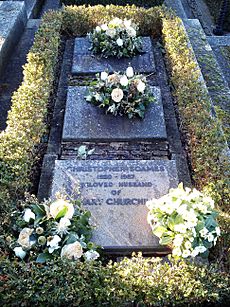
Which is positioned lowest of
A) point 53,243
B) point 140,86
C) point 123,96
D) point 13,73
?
point 13,73

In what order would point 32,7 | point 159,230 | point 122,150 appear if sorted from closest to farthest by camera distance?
point 159,230, point 122,150, point 32,7

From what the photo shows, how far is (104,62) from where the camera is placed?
6.86 meters

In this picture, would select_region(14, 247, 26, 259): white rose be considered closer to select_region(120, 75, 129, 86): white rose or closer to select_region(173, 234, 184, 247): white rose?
select_region(173, 234, 184, 247): white rose

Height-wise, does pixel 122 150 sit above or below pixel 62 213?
below

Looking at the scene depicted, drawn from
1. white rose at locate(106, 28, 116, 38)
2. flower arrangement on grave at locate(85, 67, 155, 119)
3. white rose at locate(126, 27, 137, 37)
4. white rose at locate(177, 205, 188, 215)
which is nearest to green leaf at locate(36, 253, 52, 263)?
white rose at locate(177, 205, 188, 215)

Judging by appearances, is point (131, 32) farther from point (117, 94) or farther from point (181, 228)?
point (181, 228)

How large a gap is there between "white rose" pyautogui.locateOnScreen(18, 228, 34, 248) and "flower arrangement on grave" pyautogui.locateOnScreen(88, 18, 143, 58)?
3.92 m

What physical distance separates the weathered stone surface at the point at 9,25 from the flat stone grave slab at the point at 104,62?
1124 mm

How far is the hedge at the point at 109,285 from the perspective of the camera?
Result: 3.37 meters

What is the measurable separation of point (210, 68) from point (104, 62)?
1.69 meters

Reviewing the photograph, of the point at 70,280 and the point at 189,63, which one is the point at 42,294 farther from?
the point at 189,63

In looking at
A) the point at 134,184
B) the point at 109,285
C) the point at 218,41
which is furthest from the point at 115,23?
the point at 109,285

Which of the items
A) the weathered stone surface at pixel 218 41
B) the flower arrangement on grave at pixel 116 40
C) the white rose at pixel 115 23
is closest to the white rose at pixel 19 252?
the flower arrangement on grave at pixel 116 40

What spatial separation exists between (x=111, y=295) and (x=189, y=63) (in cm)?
403
